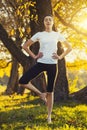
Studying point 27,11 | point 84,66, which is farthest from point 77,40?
point 27,11

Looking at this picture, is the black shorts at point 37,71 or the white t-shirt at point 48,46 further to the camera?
the black shorts at point 37,71

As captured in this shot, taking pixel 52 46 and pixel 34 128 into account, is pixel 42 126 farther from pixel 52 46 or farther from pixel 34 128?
pixel 52 46

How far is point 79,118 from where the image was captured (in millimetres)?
10703

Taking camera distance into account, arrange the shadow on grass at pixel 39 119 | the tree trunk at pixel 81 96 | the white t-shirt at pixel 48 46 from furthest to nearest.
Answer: the tree trunk at pixel 81 96 < the shadow on grass at pixel 39 119 < the white t-shirt at pixel 48 46

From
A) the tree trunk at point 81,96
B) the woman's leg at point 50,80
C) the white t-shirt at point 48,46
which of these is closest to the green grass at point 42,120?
the woman's leg at point 50,80

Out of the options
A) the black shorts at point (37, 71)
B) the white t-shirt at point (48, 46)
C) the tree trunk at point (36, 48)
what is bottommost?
the tree trunk at point (36, 48)

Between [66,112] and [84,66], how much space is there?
69.0 feet

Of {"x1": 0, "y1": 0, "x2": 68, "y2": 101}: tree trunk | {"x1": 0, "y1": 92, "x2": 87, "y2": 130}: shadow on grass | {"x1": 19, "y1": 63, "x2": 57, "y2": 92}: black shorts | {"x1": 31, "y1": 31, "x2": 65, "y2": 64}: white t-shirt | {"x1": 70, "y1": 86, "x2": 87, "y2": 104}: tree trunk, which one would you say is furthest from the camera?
{"x1": 0, "y1": 0, "x2": 68, "y2": 101}: tree trunk

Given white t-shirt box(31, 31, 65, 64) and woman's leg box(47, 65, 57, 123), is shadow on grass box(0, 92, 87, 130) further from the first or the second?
white t-shirt box(31, 31, 65, 64)

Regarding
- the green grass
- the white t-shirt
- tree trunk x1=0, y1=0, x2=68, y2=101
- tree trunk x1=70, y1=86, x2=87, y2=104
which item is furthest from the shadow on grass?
tree trunk x1=0, y1=0, x2=68, y2=101

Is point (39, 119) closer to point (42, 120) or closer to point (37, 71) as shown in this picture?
point (42, 120)

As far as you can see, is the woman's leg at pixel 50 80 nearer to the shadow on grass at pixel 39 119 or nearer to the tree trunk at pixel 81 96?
the shadow on grass at pixel 39 119

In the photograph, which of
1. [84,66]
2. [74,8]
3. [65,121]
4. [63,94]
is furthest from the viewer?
[84,66]

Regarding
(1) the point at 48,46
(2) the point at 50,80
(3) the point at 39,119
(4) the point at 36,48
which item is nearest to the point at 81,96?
(4) the point at 36,48
